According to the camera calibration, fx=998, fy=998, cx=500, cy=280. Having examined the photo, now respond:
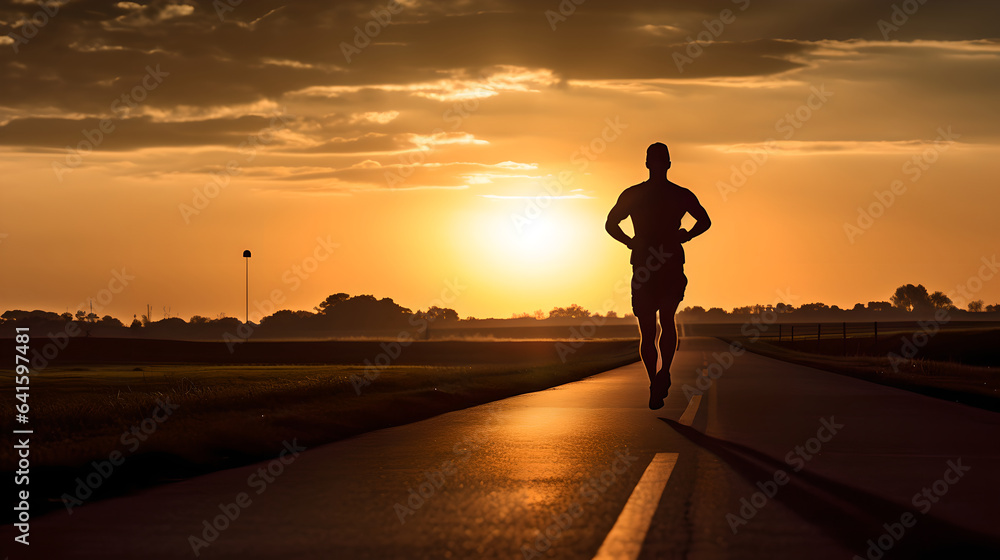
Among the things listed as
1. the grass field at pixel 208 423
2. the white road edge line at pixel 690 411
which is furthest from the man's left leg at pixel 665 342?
the grass field at pixel 208 423

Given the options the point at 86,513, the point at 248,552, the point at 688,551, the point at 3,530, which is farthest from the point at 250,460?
the point at 688,551

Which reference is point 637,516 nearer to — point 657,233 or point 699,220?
point 657,233

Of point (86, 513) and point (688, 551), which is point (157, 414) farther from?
point (688, 551)

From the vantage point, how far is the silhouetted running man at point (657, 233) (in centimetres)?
1098

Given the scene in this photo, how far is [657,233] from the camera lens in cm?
1097

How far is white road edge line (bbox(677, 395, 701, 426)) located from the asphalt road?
0.43 meters

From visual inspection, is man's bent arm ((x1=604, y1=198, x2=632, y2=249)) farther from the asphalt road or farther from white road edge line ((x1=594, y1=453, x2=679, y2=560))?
white road edge line ((x1=594, y1=453, x2=679, y2=560))

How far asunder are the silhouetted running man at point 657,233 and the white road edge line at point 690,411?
286 centimetres

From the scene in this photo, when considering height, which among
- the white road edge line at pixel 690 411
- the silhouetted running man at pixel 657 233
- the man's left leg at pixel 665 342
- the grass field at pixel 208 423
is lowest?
the white road edge line at pixel 690 411

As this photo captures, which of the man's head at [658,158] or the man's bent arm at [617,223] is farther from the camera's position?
the man's bent arm at [617,223]

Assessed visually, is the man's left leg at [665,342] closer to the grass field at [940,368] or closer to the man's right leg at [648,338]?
the man's right leg at [648,338]

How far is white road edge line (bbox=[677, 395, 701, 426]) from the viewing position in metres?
13.9

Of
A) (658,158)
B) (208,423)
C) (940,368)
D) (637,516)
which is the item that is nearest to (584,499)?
(637,516)

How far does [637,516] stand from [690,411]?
8862 mm
